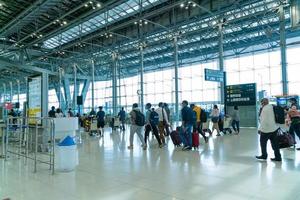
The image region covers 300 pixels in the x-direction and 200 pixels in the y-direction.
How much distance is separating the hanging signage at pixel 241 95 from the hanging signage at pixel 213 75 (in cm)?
83

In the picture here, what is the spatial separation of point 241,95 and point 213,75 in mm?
2090

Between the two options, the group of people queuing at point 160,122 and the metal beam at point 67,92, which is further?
the metal beam at point 67,92

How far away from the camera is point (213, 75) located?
1584 centimetres

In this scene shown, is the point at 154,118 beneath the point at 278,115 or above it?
beneath

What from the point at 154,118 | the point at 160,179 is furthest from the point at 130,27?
the point at 160,179

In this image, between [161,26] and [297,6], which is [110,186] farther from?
[161,26]

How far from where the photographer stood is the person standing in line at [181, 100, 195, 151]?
832 centimetres

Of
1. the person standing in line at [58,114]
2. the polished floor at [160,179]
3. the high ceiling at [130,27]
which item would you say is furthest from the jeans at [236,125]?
the person standing in line at [58,114]

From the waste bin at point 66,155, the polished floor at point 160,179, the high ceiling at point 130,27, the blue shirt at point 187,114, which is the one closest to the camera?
the polished floor at point 160,179

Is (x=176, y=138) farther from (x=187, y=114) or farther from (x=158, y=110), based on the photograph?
(x=158, y=110)

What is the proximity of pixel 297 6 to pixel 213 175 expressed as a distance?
19.2 feet

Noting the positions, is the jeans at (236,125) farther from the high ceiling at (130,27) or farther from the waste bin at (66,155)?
the waste bin at (66,155)

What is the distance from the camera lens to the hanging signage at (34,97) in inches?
318

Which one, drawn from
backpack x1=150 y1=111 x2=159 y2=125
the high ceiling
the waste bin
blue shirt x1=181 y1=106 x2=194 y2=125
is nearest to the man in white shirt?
blue shirt x1=181 y1=106 x2=194 y2=125
